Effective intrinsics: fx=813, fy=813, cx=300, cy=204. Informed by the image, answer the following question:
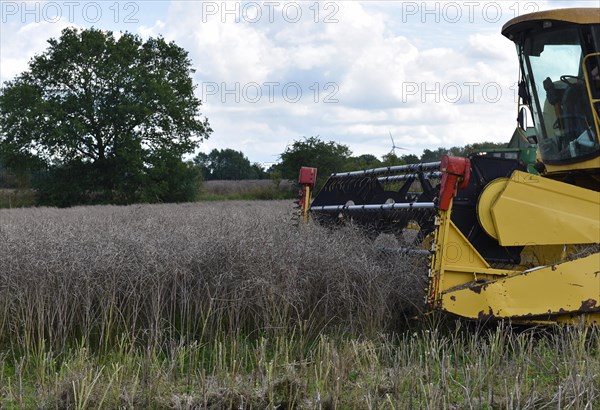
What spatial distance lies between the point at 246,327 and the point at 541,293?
2.01 metres

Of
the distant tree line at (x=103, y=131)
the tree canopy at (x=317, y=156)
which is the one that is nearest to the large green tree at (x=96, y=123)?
the distant tree line at (x=103, y=131)

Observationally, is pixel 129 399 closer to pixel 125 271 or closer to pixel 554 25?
pixel 125 271

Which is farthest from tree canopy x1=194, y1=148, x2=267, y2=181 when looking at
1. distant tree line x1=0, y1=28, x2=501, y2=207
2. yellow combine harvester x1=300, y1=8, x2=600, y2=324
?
yellow combine harvester x1=300, y1=8, x2=600, y2=324

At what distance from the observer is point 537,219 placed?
551 cm

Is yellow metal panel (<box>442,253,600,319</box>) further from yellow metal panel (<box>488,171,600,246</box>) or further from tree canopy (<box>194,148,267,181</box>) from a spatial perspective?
tree canopy (<box>194,148,267,181</box>)

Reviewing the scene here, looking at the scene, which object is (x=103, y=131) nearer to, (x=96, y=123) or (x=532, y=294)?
(x=96, y=123)

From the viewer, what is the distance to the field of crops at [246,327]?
13.3ft

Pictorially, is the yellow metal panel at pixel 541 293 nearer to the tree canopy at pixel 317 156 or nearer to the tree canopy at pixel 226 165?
the tree canopy at pixel 317 156

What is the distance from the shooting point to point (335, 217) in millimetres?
7410

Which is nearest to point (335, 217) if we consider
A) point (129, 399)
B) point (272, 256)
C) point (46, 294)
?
point (272, 256)

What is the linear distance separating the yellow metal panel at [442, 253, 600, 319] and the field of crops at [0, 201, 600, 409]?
6.5 inches

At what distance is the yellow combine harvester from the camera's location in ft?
17.0

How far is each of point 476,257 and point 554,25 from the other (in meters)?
1.89

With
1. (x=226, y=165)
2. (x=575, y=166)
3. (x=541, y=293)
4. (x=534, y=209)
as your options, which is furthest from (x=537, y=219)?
(x=226, y=165)
